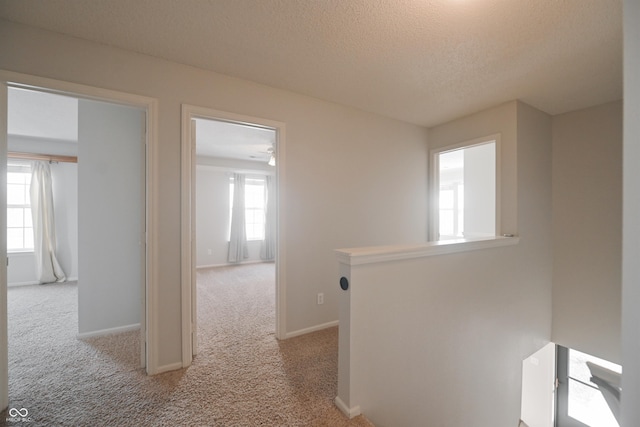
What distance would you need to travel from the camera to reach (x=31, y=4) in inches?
56.9

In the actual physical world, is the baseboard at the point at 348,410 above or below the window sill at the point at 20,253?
below

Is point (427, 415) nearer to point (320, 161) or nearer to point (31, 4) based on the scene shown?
point (320, 161)

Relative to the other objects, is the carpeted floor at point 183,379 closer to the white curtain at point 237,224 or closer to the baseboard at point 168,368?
the baseboard at point 168,368

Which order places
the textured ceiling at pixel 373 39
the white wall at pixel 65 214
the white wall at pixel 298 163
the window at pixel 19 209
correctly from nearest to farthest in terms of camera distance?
the textured ceiling at pixel 373 39 < the white wall at pixel 298 163 < the window at pixel 19 209 < the white wall at pixel 65 214

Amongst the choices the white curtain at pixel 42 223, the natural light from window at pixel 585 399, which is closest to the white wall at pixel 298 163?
the natural light from window at pixel 585 399

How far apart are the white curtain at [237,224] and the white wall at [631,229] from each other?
20.4ft

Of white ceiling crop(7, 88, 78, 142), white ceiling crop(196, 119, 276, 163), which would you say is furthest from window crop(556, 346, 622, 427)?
white ceiling crop(7, 88, 78, 142)

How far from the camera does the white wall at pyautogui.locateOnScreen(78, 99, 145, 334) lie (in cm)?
256

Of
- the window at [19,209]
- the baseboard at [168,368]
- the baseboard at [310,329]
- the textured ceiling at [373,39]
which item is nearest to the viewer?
the textured ceiling at [373,39]

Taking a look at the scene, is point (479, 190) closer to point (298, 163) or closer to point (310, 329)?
point (298, 163)

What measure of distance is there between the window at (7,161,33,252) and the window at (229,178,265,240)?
3858mm

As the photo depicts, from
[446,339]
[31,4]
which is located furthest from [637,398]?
[31,4]

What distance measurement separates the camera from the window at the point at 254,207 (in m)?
6.55

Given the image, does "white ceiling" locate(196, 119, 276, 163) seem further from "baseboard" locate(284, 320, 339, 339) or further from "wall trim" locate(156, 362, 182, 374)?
"wall trim" locate(156, 362, 182, 374)
